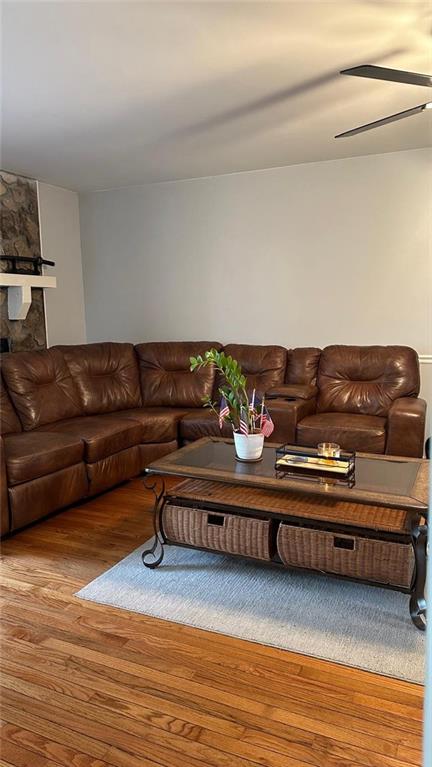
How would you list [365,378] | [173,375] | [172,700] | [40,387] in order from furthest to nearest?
[173,375], [365,378], [40,387], [172,700]

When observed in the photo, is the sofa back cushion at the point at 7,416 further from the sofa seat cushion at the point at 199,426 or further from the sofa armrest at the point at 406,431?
the sofa armrest at the point at 406,431

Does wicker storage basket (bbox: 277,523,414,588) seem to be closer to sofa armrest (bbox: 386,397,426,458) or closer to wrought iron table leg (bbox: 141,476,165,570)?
wrought iron table leg (bbox: 141,476,165,570)

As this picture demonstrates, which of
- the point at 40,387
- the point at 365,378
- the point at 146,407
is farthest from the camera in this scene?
the point at 146,407

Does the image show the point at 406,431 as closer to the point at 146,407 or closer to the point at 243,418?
the point at 243,418

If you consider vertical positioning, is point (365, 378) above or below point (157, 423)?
above

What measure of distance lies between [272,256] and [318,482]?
2.78m

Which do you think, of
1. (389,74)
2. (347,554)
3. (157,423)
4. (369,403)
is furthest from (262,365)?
(389,74)

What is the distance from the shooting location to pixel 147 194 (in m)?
5.07

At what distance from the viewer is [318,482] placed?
2.38m

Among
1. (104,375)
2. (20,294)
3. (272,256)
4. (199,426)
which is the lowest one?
(199,426)

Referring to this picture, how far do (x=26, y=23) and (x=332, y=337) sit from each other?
3.22 meters

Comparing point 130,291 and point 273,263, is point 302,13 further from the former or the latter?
point 130,291

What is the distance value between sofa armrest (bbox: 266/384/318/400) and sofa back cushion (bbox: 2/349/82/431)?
157cm

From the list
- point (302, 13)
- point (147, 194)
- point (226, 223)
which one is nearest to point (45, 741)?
point (302, 13)
